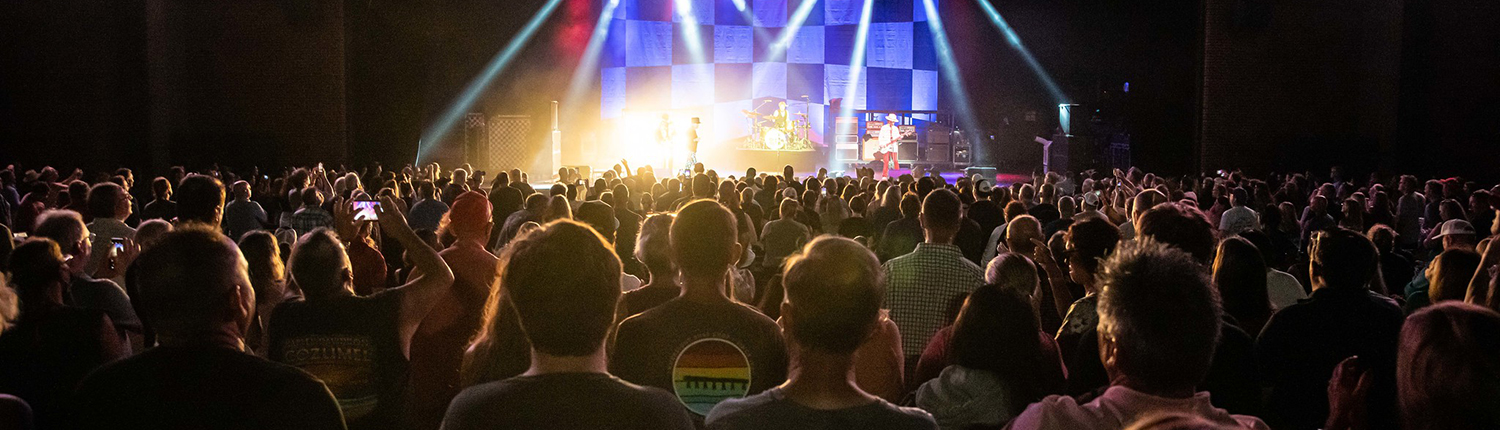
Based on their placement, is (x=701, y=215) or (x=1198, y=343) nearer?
(x=1198, y=343)

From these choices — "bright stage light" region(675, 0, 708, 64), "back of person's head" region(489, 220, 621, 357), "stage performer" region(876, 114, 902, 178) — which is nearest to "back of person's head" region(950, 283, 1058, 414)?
"back of person's head" region(489, 220, 621, 357)

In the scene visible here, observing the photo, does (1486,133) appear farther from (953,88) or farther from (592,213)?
(592,213)

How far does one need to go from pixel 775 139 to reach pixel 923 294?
18.7m

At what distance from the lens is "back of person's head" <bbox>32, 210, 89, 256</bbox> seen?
146 inches

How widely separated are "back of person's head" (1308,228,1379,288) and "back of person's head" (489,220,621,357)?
7.15 feet

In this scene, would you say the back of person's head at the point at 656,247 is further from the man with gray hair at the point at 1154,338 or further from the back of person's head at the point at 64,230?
the back of person's head at the point at 64,230

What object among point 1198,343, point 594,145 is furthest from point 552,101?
point 1198,343

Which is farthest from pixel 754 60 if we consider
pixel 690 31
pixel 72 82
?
pixel 72 82

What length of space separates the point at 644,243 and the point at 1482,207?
22.2ft

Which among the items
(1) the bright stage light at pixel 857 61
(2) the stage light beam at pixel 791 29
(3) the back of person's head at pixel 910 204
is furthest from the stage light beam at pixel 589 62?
(3) the back of person's head at pixel 910 204

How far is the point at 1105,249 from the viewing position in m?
3.29

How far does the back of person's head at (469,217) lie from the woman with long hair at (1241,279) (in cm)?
240

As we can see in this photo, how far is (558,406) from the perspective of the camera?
1729mm

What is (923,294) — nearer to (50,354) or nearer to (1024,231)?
(1024,231)
